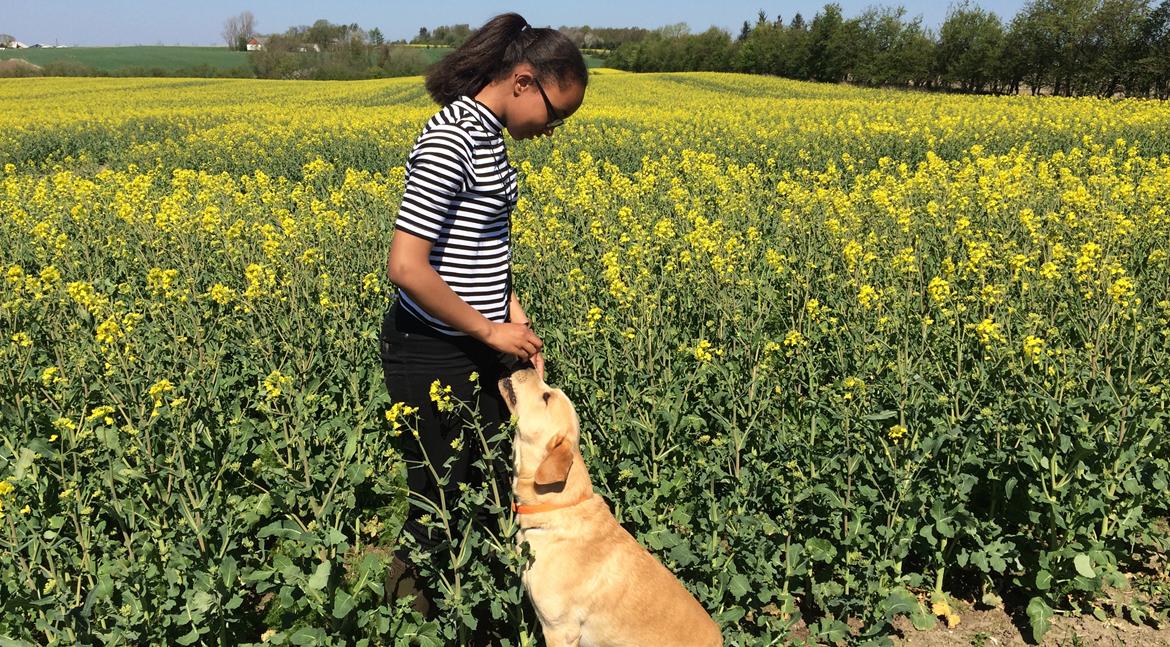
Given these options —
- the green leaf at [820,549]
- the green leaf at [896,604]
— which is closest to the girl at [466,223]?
the green leaf at [820,549]

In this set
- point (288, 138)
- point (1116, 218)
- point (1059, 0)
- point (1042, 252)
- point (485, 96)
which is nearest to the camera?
point (485, 96)

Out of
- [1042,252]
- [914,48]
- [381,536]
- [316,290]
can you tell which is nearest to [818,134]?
[1042,252]

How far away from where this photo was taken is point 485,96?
260 centimetres

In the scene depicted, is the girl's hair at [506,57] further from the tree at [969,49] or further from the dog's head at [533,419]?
the tree at [969,49]

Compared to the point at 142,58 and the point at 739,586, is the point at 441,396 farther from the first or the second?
the point at 142,58

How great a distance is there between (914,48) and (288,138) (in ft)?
176

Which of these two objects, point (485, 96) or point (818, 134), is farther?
point (818, 134)

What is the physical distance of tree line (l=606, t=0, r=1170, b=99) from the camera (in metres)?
49.3

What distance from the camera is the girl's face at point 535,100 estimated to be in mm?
2566

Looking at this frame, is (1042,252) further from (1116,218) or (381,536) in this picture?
(381,536)

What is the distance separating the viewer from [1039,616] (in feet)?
11.2

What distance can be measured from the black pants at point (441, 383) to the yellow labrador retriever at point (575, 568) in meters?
0.16

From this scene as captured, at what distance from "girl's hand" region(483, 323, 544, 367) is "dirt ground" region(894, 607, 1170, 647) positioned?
2217mm

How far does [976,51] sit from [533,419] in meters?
63.2
